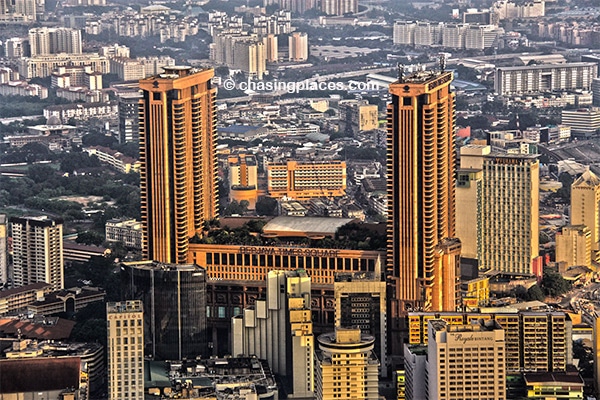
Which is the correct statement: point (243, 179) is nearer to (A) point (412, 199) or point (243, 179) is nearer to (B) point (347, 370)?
(A) point (412, 199)

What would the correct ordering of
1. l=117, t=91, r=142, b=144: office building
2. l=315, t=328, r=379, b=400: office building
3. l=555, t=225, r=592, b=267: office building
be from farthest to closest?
1. l=117, t=91, r=142, b=144: office building
2. l=555, t=225, r=592, b=267: office building
3. l=315, t=328, r=379, b=400: office building

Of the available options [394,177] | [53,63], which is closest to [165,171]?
[394,177]

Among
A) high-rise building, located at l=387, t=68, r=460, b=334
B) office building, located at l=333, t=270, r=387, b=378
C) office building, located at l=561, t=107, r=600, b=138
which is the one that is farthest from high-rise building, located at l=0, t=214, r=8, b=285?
office building, located at l=561, t=107, r=600, b=138

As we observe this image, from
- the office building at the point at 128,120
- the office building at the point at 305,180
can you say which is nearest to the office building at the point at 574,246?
the office building at the point at 305,180

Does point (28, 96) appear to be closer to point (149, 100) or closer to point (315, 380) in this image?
point (149, 100)

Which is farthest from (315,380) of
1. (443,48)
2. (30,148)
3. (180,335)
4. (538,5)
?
(538,5)

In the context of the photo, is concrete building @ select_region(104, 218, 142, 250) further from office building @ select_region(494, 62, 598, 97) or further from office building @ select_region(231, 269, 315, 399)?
office building @ select_region(494, 62, 598, 97)

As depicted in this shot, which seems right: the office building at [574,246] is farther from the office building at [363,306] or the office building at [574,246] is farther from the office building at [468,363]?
the office building at [468,363]

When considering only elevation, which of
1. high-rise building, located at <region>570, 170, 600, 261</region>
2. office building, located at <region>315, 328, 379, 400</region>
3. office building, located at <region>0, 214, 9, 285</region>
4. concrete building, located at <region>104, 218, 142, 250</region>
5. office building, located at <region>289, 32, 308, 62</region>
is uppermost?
office building, located at <region>315, 328, 379, 400</region>
